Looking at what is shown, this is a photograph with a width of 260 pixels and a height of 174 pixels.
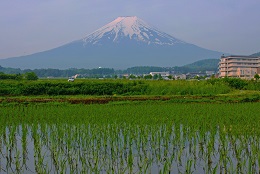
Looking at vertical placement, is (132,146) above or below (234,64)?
below

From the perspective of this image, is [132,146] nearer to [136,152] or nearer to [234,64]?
[136,152]

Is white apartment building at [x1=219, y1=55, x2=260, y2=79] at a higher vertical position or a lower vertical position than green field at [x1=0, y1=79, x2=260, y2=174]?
higher

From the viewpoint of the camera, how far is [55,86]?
961 inches

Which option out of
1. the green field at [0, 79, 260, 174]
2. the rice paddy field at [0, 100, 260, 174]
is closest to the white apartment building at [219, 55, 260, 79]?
the green field at [0, 79, 260, 174]

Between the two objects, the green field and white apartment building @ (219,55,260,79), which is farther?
white apartment building @ (219,55,260,79)

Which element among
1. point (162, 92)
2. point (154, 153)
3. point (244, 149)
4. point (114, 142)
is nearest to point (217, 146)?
point (244, 149)

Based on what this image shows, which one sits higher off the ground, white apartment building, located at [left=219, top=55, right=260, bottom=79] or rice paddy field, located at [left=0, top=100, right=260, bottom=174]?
white apartment building, located at [left=219, top=55, right=260, bottom=79]

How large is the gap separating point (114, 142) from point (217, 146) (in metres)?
2.13

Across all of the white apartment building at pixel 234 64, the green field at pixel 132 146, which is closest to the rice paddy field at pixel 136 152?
the green field at pixel 132 146

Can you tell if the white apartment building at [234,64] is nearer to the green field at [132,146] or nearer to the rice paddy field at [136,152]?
the green field at [132,146]

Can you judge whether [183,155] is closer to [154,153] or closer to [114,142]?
[154,153]

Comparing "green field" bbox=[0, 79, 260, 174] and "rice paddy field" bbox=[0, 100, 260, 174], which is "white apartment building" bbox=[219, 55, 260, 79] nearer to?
"green field" bbox=[0, 79, 260, 174]

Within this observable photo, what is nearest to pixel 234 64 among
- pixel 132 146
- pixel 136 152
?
pixel 132 146

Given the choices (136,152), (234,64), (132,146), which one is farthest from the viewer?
(234,64)
